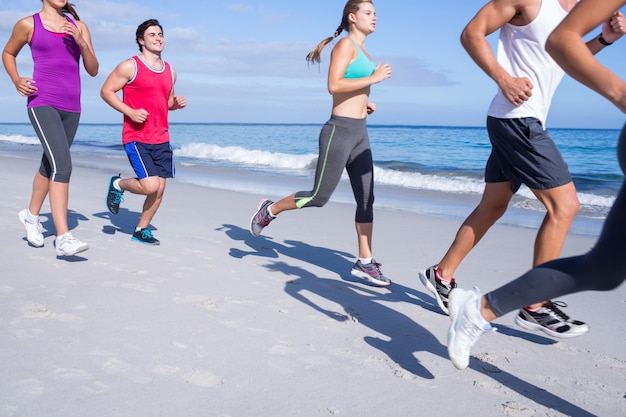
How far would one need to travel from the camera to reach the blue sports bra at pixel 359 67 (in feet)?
14.5

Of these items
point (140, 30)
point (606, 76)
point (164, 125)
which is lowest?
point (164, 125)

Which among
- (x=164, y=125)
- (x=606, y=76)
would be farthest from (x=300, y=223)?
(x=606, y=76)

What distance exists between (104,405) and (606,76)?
2.18 m

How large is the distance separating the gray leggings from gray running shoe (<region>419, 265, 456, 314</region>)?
4.60 feet

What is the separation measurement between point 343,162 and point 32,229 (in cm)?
267

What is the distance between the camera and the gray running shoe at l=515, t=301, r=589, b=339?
3.21 meters

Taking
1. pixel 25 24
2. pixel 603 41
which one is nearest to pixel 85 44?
pixel 25 24

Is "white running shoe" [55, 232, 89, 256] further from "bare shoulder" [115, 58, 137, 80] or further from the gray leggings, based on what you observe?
the gray leggings

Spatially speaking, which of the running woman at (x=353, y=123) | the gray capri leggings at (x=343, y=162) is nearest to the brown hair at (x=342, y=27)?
the running woman at (x=353, y=123)

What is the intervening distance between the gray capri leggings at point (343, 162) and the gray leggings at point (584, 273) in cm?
226

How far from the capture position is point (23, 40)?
473 cm

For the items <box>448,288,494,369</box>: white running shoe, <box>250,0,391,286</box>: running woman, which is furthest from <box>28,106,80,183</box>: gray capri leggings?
<box>448,288,494,369</box>: white running shoe

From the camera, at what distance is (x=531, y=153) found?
3127mm

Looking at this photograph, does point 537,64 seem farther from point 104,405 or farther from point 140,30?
point 140,30
